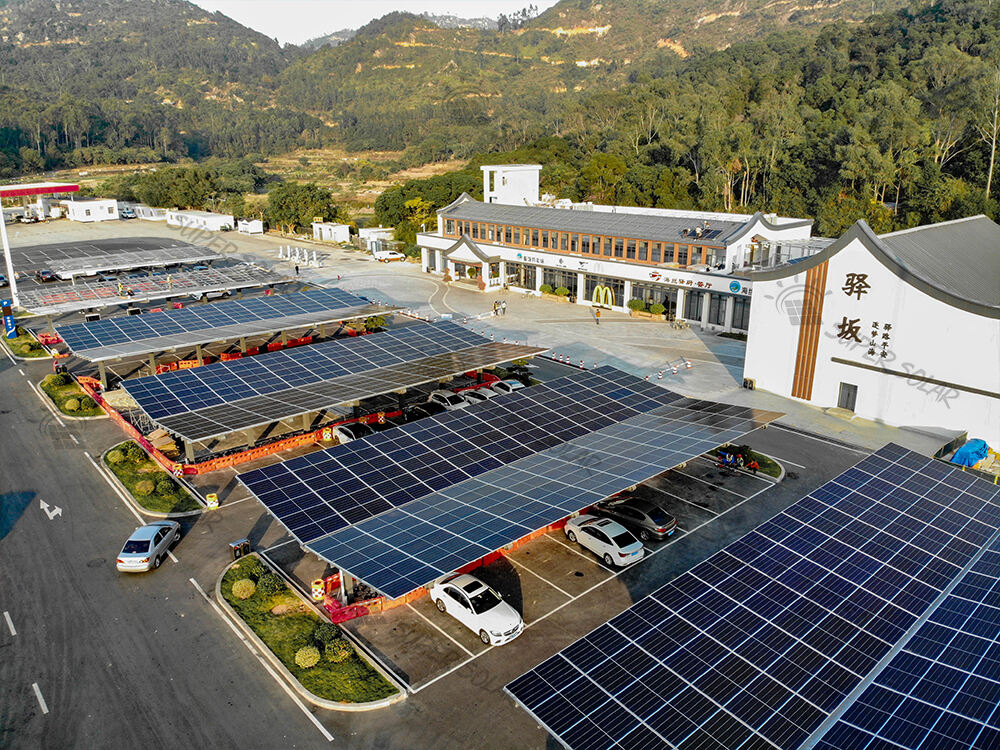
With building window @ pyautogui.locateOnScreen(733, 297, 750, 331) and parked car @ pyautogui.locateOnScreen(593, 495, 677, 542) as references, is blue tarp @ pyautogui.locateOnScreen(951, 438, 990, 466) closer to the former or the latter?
parked car @ pyautogui.locateOnScreen(593, 495, 677, 542)

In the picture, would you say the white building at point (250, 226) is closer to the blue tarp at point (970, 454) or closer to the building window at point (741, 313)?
the building window at point (741, 313)

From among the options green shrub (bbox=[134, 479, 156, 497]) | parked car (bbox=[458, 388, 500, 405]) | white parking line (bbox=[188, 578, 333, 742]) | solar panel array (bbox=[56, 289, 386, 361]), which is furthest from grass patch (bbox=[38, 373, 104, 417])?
parked car (bbox=[458, 388, 500, 405])

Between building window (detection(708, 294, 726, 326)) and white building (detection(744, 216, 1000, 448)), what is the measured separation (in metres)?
13.2

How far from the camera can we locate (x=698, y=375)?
157 feet

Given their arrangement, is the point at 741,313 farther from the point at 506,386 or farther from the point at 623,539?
the point at 623,539

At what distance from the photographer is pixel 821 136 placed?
9988 cm

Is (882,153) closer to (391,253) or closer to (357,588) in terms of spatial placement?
(391,253)

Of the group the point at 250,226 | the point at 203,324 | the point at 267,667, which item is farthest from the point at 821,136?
the point at 267,667

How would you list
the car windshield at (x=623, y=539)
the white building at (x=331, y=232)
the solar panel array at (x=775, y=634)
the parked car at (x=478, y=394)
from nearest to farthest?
the solar panel array at (x=775, y=634), the car windshield at (x=623, y=539), the parked car at (x=478, y=394), the white building at (x=331, y=232)

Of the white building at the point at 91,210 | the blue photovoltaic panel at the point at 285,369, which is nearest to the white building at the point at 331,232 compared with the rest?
the white building at the point at 91,210

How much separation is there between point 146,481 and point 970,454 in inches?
1561

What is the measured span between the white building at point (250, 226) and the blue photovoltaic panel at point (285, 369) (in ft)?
248

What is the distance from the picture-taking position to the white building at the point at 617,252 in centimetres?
5834

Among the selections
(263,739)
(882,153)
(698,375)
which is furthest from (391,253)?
(263,739)
